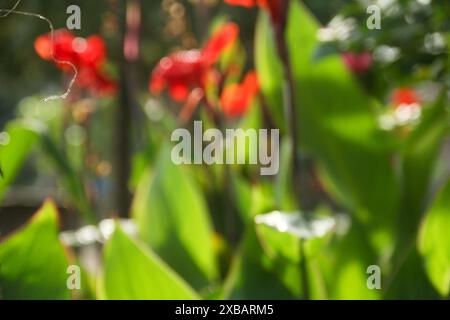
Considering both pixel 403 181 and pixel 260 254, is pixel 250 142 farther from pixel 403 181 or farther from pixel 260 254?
pixel 260 254

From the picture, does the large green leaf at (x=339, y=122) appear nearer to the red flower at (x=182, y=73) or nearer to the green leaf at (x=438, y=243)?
the red flower at (x=182, y=73)

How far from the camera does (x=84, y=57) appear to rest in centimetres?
99

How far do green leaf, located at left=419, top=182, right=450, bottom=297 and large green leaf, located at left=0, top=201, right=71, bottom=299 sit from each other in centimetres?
31

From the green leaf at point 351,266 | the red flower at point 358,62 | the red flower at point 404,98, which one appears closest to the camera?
the green leaf at point 351,266

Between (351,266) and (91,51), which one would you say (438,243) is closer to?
(351,266)

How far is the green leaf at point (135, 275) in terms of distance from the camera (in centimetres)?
65

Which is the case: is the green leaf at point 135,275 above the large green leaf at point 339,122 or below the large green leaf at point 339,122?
below

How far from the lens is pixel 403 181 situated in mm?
935

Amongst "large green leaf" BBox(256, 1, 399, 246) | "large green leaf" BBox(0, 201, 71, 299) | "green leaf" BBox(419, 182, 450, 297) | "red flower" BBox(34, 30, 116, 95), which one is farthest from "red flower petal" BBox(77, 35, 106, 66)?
"green leaf" BBox(419, 182, 450, 297)

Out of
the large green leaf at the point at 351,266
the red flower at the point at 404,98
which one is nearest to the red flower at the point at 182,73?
the large green leaf at the point at 351,266

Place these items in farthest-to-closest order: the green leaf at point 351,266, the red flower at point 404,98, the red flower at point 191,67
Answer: the red flower at point 404,98 < the red flower at point 191,67 < the green leaf at point 351,266

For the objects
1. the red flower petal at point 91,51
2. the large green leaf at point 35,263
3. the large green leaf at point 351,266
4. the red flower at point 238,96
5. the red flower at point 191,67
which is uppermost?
the red flower petal at point 91,51

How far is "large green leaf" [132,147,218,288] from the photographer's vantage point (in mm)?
829

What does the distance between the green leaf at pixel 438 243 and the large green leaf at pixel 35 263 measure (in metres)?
0.31
